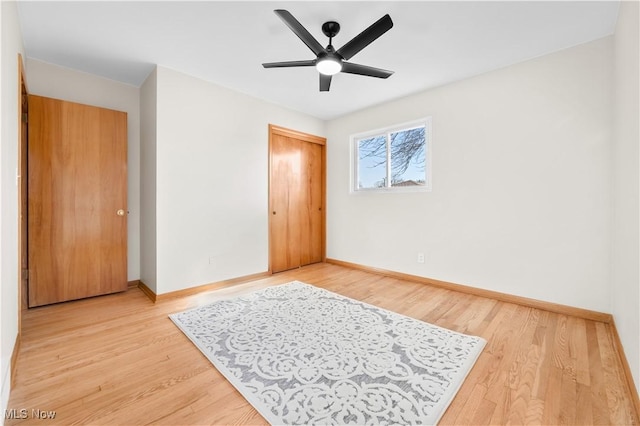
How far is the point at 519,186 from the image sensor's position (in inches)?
108

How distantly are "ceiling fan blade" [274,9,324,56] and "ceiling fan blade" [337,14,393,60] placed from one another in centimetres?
21

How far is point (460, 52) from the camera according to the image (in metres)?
2.58

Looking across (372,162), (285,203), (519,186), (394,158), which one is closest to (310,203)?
(285,203)

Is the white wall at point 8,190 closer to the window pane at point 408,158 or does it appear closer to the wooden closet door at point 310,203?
the wooden closet door at point 310,203

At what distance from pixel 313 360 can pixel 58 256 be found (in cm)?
292

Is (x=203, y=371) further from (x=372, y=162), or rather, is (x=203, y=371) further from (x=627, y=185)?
(x=372, y=162)

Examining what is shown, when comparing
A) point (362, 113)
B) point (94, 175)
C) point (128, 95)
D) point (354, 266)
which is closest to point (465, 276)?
point (354, 266)

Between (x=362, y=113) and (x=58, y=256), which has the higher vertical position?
(x=362, y=113)

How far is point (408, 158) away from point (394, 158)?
0.24 m

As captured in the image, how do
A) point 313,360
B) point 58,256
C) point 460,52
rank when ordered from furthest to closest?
point 58,256, point 460,52, point 313,360

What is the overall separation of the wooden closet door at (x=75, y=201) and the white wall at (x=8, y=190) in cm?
93

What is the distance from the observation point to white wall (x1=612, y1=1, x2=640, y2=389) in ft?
5.00

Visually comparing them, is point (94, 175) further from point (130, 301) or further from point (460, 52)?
point (460, 52)

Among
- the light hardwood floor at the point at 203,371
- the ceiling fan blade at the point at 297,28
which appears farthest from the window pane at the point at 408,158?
the ceiling fan blade at the point at 297,28
